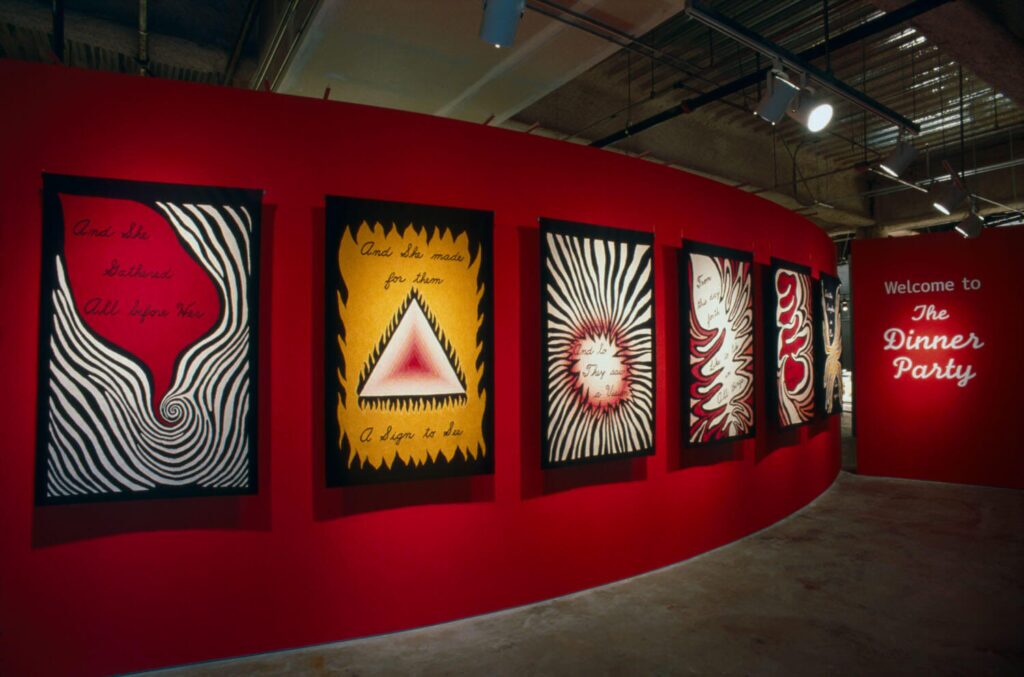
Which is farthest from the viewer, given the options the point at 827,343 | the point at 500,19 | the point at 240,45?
the point at 827,343

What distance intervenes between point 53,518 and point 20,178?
1.74 m

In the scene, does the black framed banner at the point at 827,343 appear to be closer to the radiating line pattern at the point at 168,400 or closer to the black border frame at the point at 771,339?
the black border frame at the point at 771,339

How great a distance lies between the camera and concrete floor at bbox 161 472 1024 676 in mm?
3055

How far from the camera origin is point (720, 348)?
472 centimetres

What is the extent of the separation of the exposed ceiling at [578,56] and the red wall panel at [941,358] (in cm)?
204

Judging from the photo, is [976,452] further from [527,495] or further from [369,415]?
Answer: [369,415]

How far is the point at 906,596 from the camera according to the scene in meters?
3.95

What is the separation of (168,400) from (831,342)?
6726 mm

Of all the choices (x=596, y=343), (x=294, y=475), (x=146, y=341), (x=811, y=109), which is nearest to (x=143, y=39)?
(x=146, y=341)

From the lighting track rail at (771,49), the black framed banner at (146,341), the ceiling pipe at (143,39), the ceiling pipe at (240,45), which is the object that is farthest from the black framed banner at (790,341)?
the ceiling pipe at (143,39)

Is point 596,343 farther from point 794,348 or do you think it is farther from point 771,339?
point 794,348

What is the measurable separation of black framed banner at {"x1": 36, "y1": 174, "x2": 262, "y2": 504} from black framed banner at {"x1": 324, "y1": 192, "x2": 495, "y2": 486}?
46cm

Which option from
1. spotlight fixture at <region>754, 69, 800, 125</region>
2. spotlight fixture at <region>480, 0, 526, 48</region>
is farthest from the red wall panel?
spotlight fixture at <region>480, 0, 526, 48</region>

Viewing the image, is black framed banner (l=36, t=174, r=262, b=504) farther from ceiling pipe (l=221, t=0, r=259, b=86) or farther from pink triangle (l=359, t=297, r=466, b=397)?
ceiling pipe (l=221, t=0, r=259, b=86)
